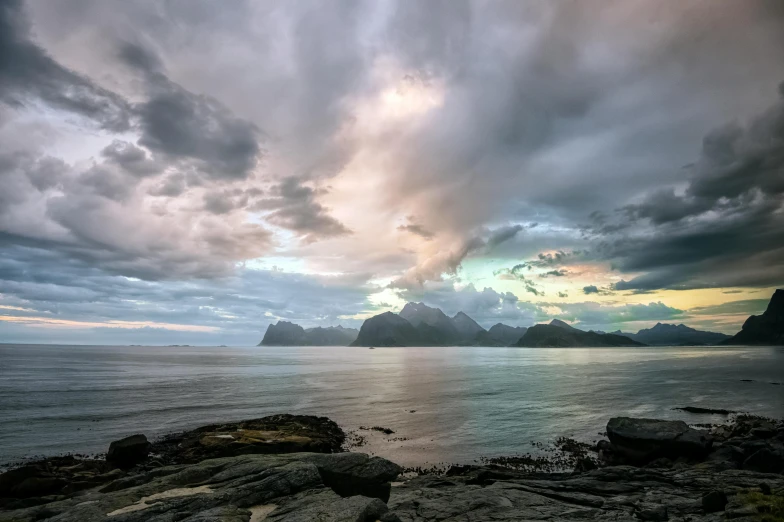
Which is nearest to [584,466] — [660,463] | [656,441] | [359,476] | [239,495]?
[660,463]

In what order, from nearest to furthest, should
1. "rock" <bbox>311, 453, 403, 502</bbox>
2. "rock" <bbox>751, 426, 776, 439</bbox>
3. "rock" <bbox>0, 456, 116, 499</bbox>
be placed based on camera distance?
"rock" <bbox>311, 453, 403, 502</bbox> < "rock" <bbox>0, 456, 116, 499</bbox> < "rock" <bbox>751, 426, 776, 439</bbox>

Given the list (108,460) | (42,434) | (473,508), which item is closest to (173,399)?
(42,434)

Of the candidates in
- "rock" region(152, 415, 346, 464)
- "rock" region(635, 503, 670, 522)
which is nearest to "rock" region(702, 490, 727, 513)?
"rock" region(635, 503, 670, 522)

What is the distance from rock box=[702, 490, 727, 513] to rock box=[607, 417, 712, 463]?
22.7 meters

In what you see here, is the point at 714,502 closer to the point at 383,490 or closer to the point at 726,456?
the point at 383,490

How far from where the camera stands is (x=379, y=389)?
103 m

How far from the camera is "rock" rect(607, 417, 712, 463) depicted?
36.5 metres

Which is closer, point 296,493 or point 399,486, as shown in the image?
point 296,493

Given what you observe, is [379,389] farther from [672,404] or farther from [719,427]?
[719,427]

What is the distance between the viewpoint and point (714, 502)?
18125 millimetres

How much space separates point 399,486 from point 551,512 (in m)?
12.3

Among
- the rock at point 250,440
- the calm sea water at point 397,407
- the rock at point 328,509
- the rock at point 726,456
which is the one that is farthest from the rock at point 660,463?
the rock at point 250,440

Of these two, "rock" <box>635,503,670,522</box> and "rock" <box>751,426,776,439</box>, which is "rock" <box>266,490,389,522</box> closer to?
"rock" <box>635,503,670,522</box>

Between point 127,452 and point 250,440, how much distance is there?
11.6 metres
